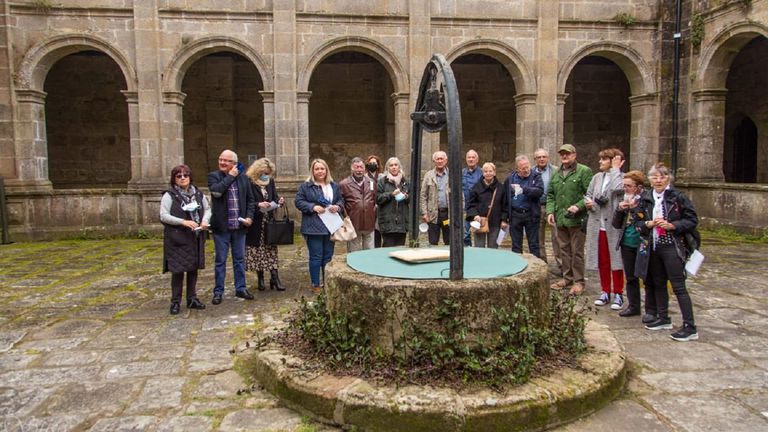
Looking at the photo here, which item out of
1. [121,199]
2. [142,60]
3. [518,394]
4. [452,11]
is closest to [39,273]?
[121,199]

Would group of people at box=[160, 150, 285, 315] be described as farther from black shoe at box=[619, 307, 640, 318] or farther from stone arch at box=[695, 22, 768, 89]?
stone arch at box=[695, 22, 768, 89]

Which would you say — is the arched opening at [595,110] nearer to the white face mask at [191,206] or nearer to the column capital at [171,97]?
the column capital at [171,97]

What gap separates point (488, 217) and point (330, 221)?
76.8 inches

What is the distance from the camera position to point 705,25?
1126cm

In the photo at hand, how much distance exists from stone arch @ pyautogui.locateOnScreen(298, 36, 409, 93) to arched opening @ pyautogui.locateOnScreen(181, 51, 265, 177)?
12.9ft

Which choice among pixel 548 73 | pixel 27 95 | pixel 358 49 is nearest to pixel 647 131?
pixel 548 73

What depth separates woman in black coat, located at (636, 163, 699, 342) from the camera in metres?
4.61

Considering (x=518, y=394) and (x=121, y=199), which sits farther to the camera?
(x=121, y=199)

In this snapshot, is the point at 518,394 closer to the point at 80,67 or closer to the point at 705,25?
the point at 705,25

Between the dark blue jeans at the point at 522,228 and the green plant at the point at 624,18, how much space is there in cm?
696

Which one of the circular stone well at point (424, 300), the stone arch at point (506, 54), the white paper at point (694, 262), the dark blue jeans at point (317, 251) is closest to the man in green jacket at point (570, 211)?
the white paper at point (694, 262)

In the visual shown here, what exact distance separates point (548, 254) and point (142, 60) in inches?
328

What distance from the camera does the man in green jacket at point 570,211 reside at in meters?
6.13

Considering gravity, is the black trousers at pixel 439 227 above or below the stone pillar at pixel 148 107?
below
